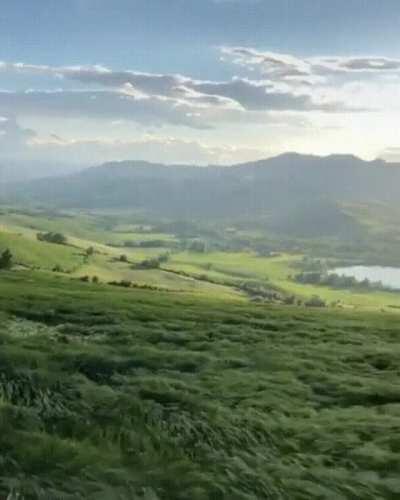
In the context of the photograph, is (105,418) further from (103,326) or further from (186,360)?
(103,326)

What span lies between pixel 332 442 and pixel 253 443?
125 inches

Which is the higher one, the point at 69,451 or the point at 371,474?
the point at 69,451

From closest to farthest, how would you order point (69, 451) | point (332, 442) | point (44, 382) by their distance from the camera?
point (69, 451)
point (332, 442)
point (44, 382)

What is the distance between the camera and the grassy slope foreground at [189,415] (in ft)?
54.2

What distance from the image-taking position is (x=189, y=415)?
22.7 m

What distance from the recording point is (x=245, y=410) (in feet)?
81.8

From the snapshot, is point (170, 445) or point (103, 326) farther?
point (103, 326)

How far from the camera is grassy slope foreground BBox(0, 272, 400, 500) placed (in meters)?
16.5

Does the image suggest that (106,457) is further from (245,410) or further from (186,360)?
(186,360)

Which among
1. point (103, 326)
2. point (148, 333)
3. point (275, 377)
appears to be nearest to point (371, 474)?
point (275, 377)

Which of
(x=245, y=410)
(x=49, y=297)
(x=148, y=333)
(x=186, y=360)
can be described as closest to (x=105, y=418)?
(x=245, y=410)

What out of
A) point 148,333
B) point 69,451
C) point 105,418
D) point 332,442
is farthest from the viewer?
point 148,333

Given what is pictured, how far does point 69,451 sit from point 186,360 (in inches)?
660

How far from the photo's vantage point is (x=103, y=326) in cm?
4319
